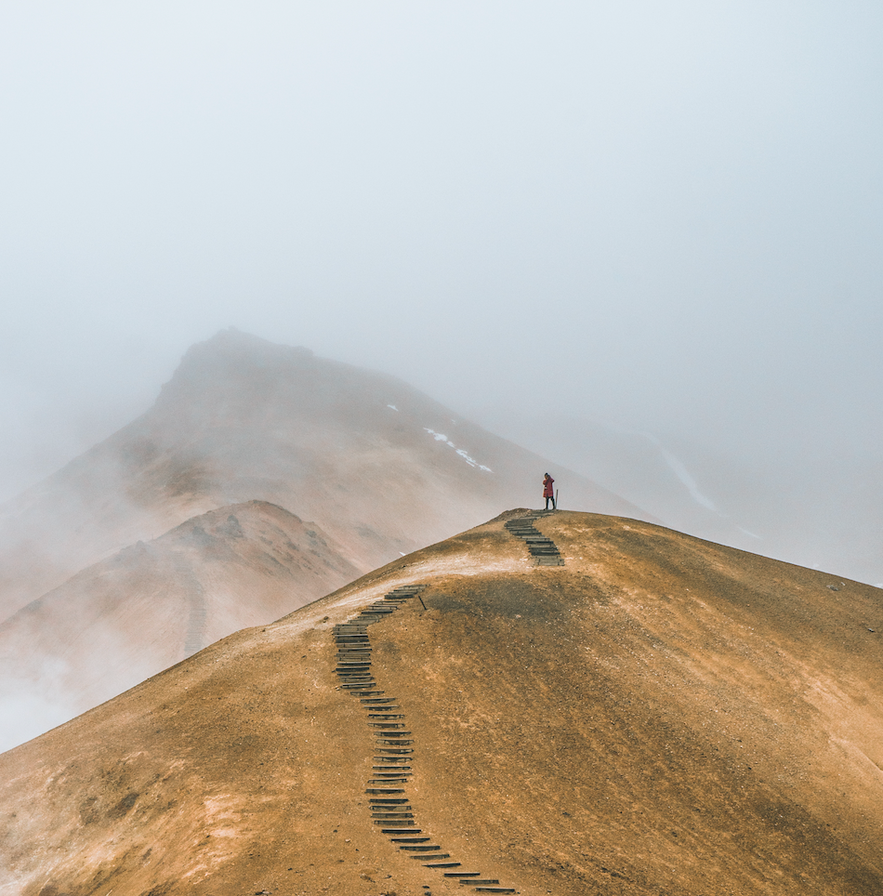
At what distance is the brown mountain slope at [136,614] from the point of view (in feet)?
131

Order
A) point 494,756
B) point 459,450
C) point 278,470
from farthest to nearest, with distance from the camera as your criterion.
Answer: point 459,450
point 278,470
point 494,756

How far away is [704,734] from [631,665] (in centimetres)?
276

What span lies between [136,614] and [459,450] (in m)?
77.9

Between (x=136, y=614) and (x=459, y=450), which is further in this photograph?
(x=459, y=450)

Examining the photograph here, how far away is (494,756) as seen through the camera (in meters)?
16.1

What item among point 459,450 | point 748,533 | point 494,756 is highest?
point 459,450

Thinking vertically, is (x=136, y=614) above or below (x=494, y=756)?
below

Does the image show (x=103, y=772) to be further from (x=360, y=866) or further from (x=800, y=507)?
(x=800, y=507)

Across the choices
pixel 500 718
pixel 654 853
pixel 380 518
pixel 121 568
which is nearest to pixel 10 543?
pixel 121 568

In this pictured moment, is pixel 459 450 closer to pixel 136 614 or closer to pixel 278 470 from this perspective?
pixel 278 470

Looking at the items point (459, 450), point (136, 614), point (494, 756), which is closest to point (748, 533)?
point (459, 450)

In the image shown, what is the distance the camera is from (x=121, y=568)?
160 feet

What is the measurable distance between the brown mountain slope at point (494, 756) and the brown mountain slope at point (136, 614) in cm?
2123

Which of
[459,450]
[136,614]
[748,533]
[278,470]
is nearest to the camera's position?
[136,614]
